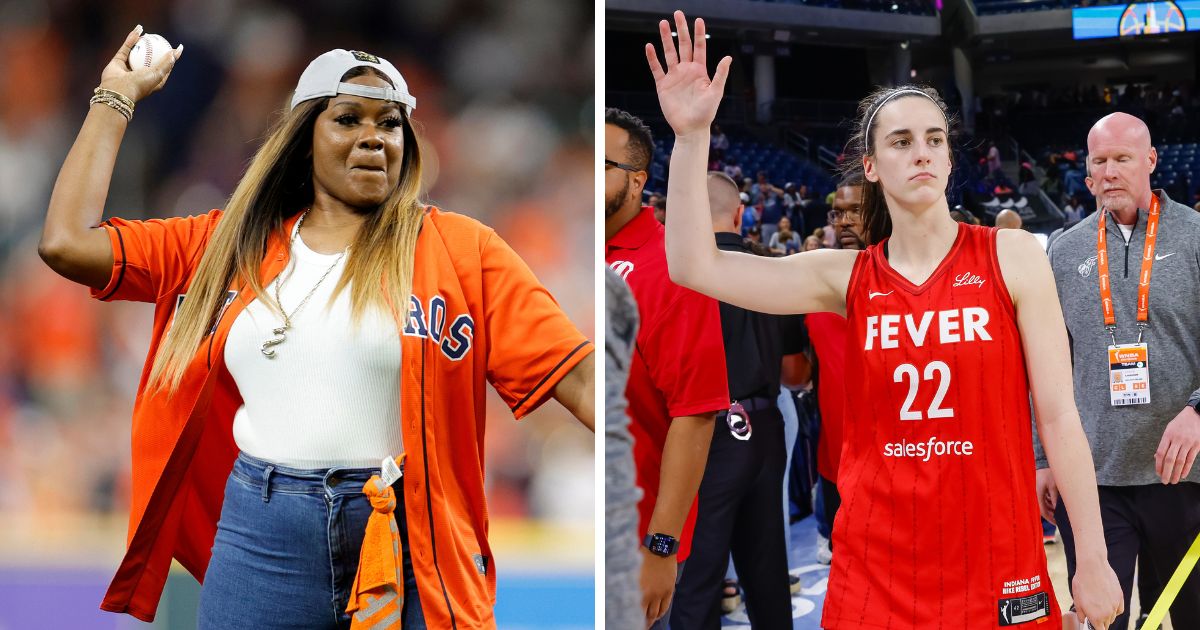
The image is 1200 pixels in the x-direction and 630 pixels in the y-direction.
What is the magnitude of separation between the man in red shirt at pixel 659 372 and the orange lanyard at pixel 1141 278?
101cm

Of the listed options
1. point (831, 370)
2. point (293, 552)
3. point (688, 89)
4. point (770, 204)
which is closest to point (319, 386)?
point (293, 552)

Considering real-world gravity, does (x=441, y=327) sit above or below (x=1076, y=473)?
above

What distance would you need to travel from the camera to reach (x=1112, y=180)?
8.32 ft

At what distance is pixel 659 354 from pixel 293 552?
3.04 feet

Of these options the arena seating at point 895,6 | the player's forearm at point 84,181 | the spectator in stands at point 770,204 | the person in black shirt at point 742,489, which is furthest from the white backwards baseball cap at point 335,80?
the spectator in stands at point 770,204

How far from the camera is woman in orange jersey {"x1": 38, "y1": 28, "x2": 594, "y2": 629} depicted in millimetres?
1618

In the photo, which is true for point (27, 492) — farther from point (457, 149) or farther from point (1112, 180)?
point (1112, 180)

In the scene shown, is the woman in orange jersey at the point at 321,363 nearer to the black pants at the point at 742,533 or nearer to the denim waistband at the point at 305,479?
the denim waistband at the point at 305,479

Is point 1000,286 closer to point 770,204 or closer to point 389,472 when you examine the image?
point 389,472

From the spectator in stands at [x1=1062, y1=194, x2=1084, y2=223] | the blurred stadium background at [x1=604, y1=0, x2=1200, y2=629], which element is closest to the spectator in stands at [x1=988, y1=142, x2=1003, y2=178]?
the blurred stadium background at [x1=604, y1=0, x2=1200, y2=629]

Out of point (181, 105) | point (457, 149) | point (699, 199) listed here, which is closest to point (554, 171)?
point (457, 149)

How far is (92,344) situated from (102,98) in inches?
86.3

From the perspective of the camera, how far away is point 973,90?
175 inches

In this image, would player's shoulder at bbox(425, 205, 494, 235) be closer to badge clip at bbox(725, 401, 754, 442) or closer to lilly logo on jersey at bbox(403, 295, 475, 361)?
lilly logo on jersey at bbox(403, 295, 475, 361)
